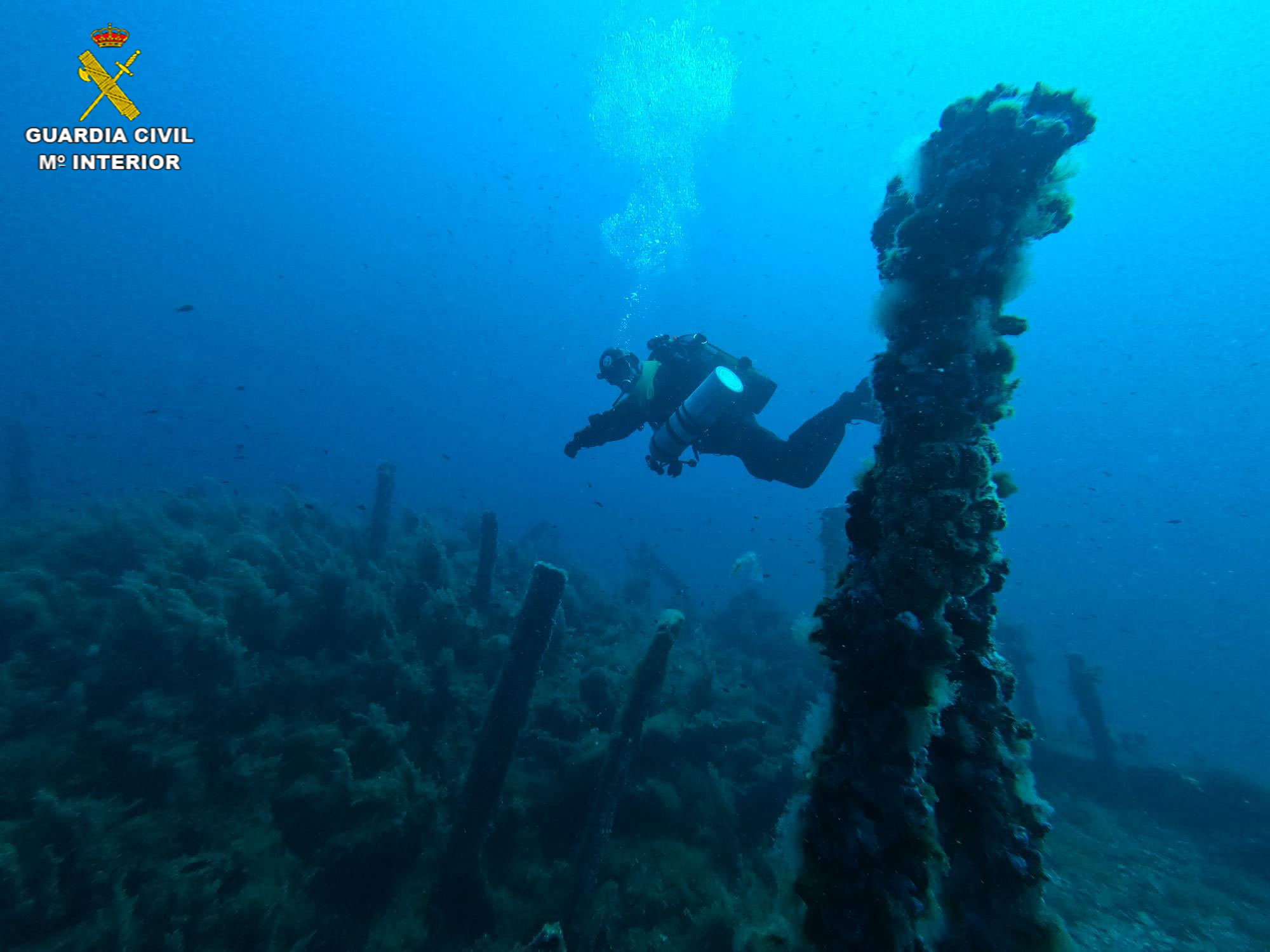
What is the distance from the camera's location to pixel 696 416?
755 centimetres

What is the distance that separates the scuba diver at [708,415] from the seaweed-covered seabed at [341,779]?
4.24 m

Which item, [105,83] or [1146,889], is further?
[105,83]

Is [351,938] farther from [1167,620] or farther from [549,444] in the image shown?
[549,444]

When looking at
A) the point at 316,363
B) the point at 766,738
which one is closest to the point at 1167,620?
the point at 766,738

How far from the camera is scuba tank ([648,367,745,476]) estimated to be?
7.29 meters

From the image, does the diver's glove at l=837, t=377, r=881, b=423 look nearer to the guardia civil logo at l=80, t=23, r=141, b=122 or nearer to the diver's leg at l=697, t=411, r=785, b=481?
the diver's leg at l=697, t=411, r=785, b=481

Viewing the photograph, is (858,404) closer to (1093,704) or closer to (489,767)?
(489,767)

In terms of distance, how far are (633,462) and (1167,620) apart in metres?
106

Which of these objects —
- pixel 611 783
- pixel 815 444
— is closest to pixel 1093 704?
pixel 815 444

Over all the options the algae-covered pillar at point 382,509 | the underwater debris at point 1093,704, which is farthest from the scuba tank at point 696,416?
the underwater debris at point 1093,704

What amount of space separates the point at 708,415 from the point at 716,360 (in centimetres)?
203

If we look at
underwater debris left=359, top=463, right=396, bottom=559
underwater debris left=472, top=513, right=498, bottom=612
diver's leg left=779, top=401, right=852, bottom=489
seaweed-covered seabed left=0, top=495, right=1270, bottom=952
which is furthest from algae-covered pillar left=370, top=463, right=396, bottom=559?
diver's leg left=779, top=401, right=852, bottom=489

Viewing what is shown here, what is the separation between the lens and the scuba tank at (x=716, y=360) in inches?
356

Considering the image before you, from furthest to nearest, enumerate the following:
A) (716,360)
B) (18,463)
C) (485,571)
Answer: (18,463), (485,571), (716,360)
